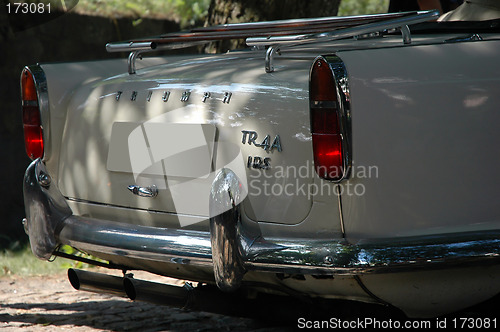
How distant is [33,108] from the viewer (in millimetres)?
3314

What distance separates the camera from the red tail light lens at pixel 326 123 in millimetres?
2363

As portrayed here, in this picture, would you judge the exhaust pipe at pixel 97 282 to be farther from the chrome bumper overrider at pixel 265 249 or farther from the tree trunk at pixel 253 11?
the tree trunk at pixel 253 11

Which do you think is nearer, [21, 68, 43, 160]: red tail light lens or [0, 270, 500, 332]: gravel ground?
[21, 68, 43, 160]: red tail light lens

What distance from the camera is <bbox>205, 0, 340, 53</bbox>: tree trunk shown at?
216 inches

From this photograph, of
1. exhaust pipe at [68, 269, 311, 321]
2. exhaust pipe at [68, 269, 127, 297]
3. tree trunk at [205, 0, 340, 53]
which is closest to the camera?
exhaust pipe at [68, 269, 311, 321]

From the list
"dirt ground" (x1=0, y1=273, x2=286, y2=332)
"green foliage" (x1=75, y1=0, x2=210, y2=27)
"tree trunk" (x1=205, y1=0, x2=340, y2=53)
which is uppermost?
"green foliage" (x1=75, y1=0, x2=210, y2=27)

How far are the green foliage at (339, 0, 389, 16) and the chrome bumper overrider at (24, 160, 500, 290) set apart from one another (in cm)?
829

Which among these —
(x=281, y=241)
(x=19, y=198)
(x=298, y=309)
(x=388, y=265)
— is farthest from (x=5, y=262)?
(x=388, y=265)

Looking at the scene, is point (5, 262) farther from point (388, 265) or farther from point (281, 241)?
point (388, 265)

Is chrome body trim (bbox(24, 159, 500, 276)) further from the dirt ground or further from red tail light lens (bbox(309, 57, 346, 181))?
the dirt ground

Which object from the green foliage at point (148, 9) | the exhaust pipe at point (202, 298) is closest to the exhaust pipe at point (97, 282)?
the exhaust pipe at point (202, 298)

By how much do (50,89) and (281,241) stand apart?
4.98 ft

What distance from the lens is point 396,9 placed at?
484 cm

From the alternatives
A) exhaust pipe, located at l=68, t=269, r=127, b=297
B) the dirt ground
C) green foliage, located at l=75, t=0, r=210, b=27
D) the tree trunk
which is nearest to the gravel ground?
the dirt ground
